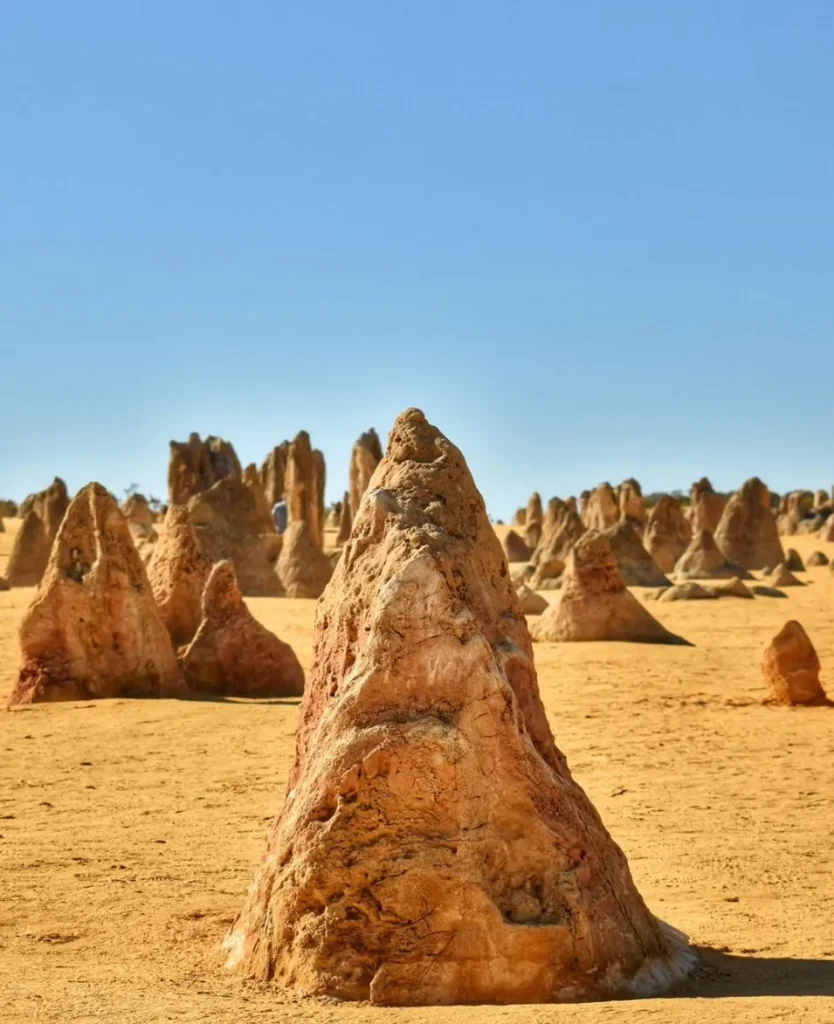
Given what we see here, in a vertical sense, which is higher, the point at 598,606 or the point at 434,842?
the point at 598,606

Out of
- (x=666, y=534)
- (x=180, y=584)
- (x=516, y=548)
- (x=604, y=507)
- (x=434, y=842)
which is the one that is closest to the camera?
(x=434, y=842)

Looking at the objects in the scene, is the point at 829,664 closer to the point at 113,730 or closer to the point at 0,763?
the point at 113,730

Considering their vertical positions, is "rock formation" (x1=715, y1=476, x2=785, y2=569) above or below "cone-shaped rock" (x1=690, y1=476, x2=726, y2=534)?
below

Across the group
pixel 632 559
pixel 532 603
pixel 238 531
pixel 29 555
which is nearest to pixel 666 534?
pixel 632 559

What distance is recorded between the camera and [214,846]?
283 inches

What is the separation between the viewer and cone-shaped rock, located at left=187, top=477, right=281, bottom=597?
25.0 meters

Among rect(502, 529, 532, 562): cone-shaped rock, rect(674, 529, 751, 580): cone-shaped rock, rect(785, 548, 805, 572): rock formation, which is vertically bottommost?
Result: rect(674, 529, 751, 580): cone-shaped rock

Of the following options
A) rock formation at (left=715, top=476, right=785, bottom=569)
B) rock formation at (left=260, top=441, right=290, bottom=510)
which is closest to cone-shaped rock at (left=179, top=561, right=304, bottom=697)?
rock formation at (left=715, top=476, right=785, bottom=569)

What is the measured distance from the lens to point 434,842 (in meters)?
4.55

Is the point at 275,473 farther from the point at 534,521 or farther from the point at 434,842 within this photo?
the point at 434,842

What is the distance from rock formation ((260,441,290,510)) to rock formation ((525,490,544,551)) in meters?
7.85

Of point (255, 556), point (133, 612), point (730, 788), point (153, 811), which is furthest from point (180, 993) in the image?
point (255, 556)

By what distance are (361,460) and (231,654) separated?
2828cm

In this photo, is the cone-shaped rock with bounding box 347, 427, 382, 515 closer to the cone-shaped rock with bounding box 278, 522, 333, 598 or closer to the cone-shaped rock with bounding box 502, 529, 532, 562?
the cone-shaped rock with bounding box 502, 529, 532, 562
